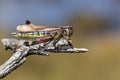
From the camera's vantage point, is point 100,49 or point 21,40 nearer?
point 21,40

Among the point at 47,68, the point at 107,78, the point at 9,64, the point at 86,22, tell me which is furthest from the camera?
the point at 86,22

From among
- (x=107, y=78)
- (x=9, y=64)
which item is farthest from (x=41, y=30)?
(x=107, y=78)

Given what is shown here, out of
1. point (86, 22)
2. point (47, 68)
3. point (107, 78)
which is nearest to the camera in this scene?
point (107, 78)

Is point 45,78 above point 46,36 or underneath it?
underneath

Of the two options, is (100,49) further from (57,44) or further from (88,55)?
(57,44)

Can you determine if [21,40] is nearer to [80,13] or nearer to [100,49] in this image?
[100,49]

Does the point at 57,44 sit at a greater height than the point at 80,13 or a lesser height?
greater

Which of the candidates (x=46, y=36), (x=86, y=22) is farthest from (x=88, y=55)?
(x=46, y=36)

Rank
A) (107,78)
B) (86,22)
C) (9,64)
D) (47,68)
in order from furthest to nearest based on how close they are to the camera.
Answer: (86,22) → (47,68) → (107,78) → (9,64)

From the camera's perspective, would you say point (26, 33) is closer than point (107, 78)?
Yes
